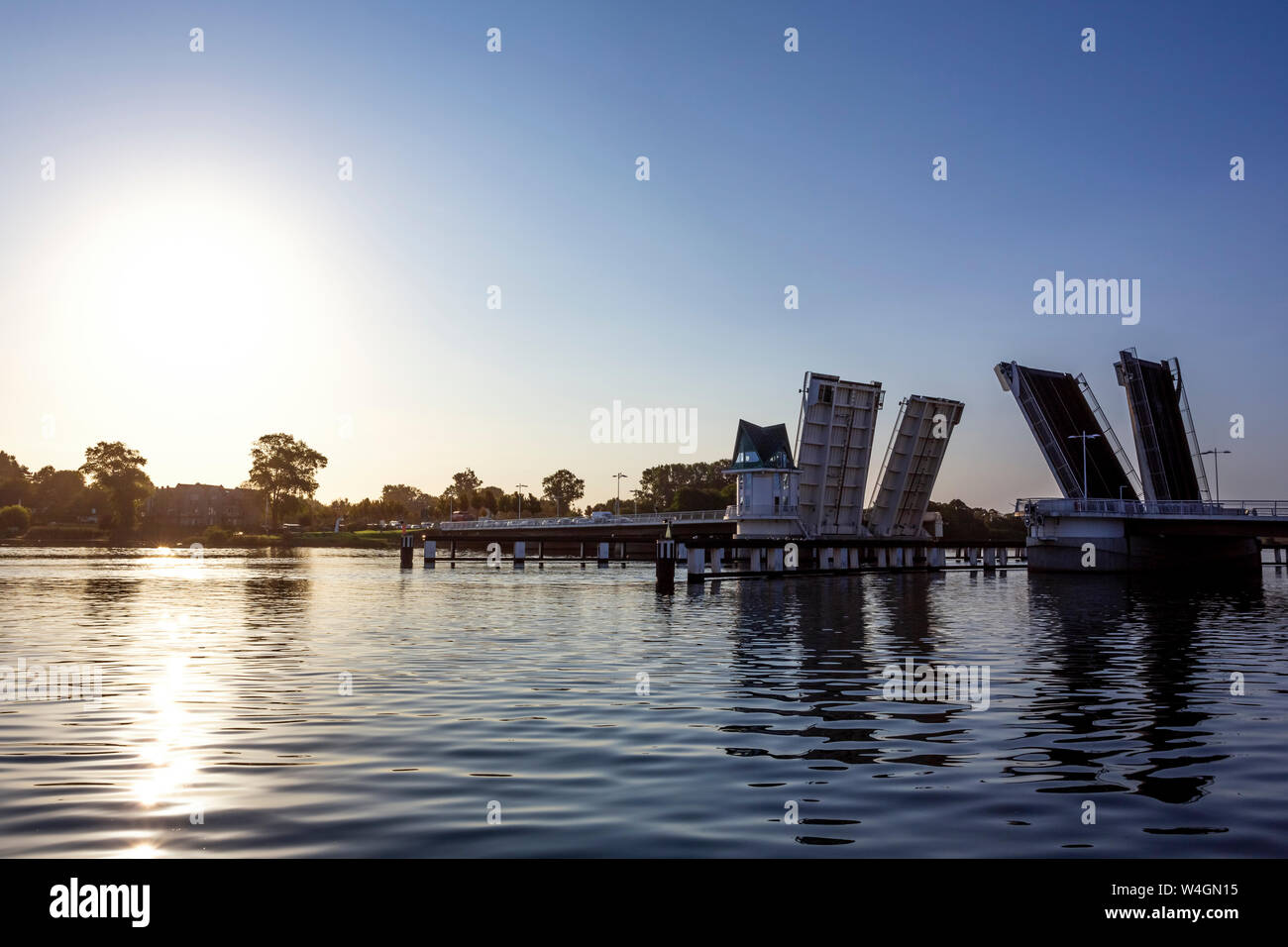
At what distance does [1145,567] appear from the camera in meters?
67.5

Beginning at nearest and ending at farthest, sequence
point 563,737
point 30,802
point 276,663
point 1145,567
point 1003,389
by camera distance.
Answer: point 30,802
point 563,737
point 276,663
point 1003,389
point 1145,567

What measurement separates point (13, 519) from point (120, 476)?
20.8 m

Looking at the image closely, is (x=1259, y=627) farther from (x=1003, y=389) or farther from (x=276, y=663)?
(x=1003, y=389)

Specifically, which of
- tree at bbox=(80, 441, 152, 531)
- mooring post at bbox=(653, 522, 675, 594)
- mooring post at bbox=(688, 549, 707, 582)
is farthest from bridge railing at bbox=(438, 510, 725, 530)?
tree at bbox=(80, 441, 152, 531)

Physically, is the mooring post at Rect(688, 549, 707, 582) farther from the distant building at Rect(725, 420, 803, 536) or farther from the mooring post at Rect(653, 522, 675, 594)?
the distant building at Rect(725, 420, 803, 536)

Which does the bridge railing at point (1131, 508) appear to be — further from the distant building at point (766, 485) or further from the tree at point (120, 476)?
the tree at point (120, 476)

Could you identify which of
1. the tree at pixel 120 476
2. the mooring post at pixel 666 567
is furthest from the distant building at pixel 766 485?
the tree at pixel 120 476

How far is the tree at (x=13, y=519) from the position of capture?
167 metres

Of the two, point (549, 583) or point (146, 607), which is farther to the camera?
point (549, 583)

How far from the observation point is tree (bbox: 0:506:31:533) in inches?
6575

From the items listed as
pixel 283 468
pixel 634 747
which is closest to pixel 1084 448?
pixel 634 747

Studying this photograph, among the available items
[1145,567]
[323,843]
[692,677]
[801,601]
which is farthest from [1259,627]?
→ [1145,567]

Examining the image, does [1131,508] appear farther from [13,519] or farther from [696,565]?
[13,519]

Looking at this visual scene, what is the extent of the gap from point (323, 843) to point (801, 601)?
33.7 m
